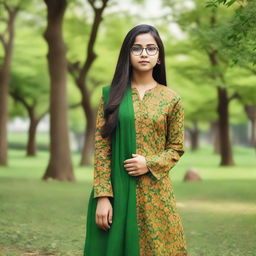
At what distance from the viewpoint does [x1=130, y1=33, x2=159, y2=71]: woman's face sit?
350cm

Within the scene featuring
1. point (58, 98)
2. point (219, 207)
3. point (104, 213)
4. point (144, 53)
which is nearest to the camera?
point (104, 213)

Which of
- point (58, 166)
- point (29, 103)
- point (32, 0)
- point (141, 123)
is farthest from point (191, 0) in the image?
point (141, 123)

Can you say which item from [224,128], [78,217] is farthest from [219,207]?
[224,128]

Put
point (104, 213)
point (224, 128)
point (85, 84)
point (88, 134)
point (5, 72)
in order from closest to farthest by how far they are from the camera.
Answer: point (104, 213) → point (85, 84) → point (5, 72) → point (88, 134) → point (224, 128)

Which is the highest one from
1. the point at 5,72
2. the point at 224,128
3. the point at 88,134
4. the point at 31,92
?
the point at 31,92

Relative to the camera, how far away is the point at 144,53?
350 centimetres

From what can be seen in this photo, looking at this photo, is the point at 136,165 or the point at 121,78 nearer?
the point at 136,165

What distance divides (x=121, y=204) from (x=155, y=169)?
0.95 ft

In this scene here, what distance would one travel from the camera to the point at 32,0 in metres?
24.7

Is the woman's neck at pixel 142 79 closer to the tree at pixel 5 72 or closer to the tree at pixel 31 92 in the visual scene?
the tree at pixel 5 72

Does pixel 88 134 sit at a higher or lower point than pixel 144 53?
higher

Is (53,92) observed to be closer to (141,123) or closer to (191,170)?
(191,170)

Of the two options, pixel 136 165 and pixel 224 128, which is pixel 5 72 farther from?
pixel 136 165

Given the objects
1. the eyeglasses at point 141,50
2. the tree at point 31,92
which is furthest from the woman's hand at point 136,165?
the tree at point 31,92
